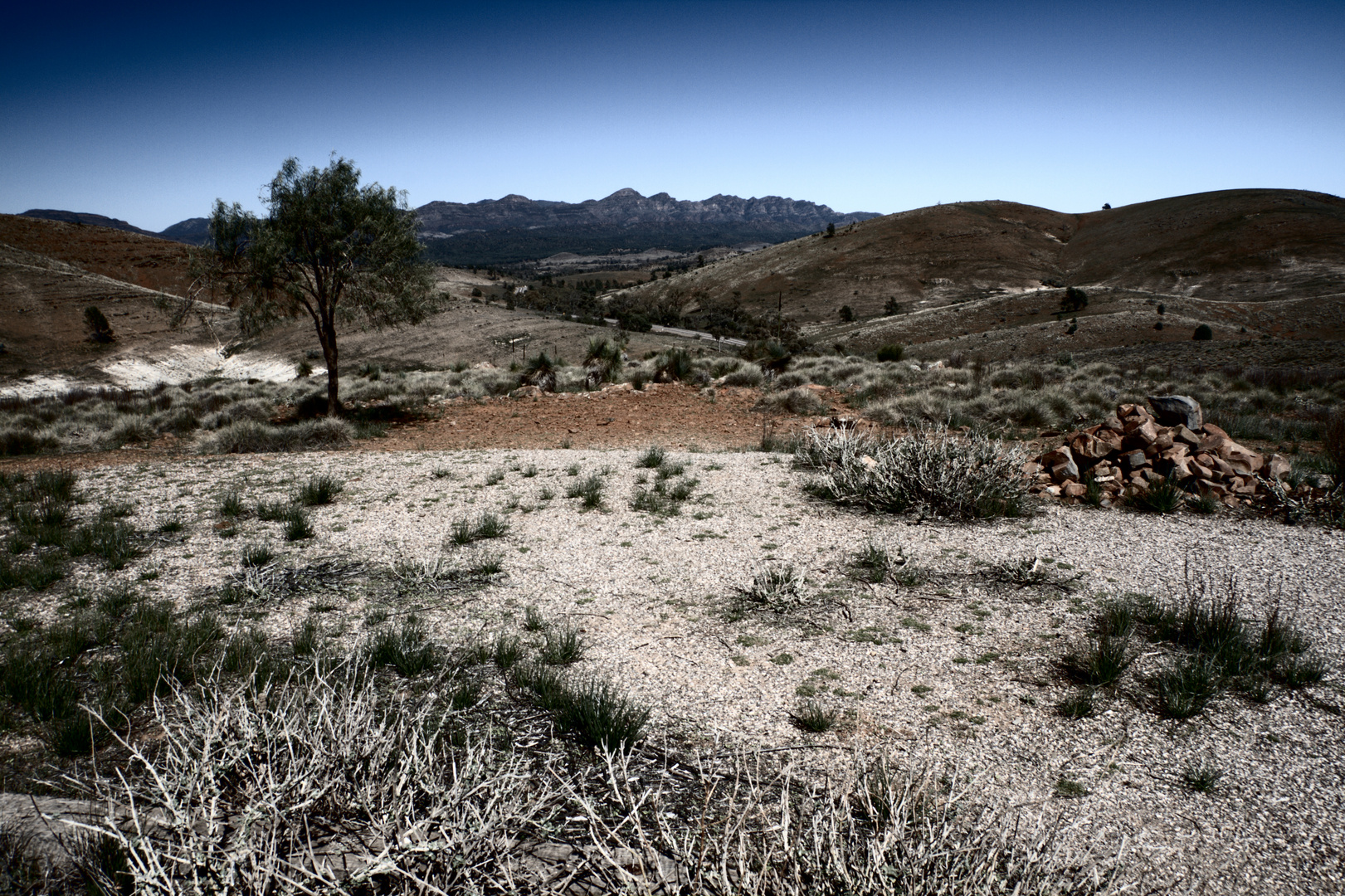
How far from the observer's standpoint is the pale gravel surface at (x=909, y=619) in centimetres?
297

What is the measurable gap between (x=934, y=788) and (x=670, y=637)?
210 centimetres

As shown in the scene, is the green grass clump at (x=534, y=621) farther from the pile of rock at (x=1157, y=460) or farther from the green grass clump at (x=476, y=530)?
the pile of rock at (x=1157, y=460)

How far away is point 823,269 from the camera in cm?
8488

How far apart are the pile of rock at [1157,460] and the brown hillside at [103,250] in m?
67.5

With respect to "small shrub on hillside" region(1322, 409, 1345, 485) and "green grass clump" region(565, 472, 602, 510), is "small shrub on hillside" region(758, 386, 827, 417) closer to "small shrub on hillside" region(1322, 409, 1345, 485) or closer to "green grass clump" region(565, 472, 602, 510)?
"green grass clump" region(565, 472, 602, 510)

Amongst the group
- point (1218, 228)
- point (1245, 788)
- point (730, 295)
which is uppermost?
point (1218, 228)

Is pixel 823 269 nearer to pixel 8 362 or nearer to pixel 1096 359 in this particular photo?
pixel 1096 359

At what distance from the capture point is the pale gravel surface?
2.97 m

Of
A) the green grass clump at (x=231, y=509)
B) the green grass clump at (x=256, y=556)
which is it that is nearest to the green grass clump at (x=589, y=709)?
the green grass clump at (x=256, y=556)

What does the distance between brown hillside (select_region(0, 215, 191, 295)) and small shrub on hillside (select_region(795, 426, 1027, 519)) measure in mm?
65607

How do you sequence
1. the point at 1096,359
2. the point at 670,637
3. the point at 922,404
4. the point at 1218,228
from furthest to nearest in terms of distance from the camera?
the point at 1218,228 → the point at 1096,359 → the point at 922,404 → the point at 670,637

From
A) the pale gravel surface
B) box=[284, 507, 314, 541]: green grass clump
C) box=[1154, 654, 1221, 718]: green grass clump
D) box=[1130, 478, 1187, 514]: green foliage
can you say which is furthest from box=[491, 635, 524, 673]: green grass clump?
box=[1130, 478, 1187, 514]: green foliage

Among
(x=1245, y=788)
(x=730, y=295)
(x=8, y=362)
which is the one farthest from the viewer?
(x=730, y=295)

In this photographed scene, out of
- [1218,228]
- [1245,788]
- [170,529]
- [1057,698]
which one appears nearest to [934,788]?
[1057,698]
